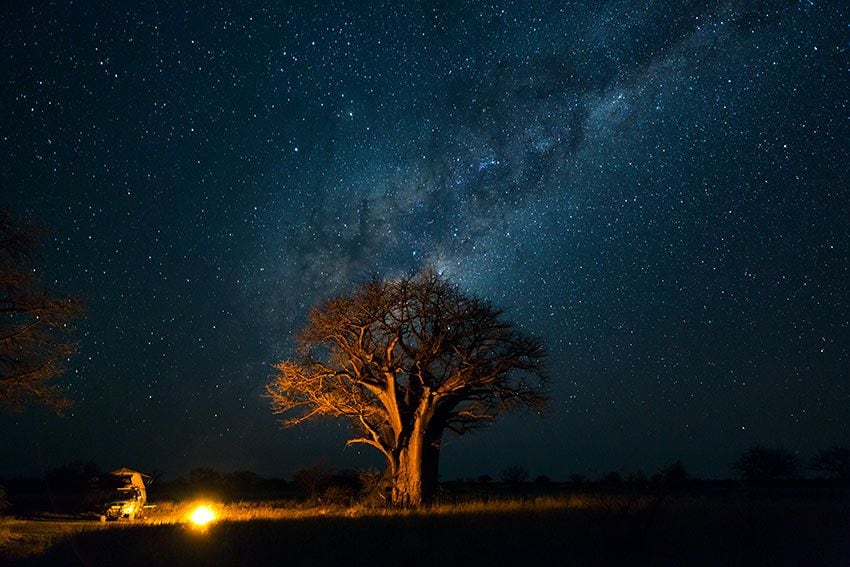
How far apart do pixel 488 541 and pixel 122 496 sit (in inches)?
694

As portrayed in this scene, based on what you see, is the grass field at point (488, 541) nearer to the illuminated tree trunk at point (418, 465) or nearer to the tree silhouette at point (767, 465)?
the illuminated tree trunk at point (418, 465)

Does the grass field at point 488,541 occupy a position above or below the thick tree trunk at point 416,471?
below

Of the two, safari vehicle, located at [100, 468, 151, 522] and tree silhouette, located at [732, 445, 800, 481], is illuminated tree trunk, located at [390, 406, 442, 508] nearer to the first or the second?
safari vehicle, located at [100, 468, 151, 522]

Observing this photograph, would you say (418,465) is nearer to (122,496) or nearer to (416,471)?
(416,471)

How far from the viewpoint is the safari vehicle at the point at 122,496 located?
74.4 ft

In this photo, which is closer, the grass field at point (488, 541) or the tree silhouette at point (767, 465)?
the grass field at point (488, 541)

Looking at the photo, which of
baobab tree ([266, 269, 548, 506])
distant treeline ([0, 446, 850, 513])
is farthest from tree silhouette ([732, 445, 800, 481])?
baobab tree ([266, 269, 548, 506])

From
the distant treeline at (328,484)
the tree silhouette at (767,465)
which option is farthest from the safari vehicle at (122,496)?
the tree silhouette at (767,465)

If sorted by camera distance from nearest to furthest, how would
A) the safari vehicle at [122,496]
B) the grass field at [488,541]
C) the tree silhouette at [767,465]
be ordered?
1. the grass field at [488,541]
2. the safari vehicle at [122,496]
3. the tree silhouette at [767,465]

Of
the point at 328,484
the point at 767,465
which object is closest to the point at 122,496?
the point at 328,484

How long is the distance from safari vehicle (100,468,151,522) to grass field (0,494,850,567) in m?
7.63

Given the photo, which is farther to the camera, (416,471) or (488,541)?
(416,471)

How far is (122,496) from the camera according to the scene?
23.8 meters

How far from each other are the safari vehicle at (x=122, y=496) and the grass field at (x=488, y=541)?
7.63 meters
